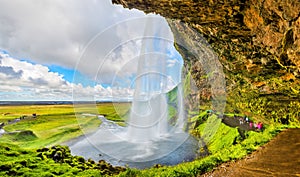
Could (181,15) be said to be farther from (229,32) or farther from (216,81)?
(216,81)

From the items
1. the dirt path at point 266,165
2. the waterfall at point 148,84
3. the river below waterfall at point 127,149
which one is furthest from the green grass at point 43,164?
the dirt path at point 266,165

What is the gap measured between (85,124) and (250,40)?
7.42 meters

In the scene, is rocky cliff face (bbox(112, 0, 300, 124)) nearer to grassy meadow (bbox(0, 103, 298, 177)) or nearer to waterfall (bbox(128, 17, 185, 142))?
waterfall (bbox(128, 17, 185, 142))

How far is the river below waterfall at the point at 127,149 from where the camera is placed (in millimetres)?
8583

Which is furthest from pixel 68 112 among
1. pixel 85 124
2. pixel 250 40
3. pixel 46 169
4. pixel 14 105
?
pixel 250 40

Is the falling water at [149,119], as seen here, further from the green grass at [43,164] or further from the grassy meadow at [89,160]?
the green grass at [43,164]

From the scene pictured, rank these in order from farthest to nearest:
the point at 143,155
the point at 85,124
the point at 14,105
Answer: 1. the point at 14,105
2. the point at 143,155
3. the point at 85,124

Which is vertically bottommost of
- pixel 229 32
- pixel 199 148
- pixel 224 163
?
pixel 199 148

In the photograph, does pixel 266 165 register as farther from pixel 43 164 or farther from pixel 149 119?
pixel 43 164

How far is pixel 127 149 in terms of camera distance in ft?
37.2

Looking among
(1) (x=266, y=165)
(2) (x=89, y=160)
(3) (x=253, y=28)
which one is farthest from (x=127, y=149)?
(3) (x=253, y=28)

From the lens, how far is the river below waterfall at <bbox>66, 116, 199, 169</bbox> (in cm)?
858

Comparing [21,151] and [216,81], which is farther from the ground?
[216,81]

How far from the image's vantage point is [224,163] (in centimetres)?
841
